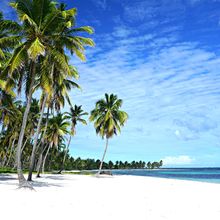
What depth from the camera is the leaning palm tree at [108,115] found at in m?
41.5

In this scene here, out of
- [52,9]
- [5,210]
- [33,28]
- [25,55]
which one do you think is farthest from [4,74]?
[5,210]

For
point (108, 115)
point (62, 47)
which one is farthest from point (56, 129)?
point (62, 47)

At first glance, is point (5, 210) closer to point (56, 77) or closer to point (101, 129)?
point (56, 77)

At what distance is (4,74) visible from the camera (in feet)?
57.4

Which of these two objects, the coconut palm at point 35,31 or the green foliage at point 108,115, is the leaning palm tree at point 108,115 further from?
the coconut palm at point 35,31

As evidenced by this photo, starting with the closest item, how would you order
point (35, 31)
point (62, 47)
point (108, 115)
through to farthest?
1. point (35, 31)
2. point (62, 47)
3. point (108, 115)

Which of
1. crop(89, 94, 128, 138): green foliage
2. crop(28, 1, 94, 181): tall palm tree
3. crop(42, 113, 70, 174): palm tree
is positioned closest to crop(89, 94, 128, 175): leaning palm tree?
crop(89, 94, 128, 138): green foliage

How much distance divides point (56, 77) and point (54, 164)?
87954 mm

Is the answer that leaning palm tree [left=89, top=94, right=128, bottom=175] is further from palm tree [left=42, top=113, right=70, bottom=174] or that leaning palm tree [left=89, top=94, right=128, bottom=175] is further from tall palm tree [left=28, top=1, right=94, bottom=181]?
tall palm tree [left=28, top=1, right=94, bottom=181]

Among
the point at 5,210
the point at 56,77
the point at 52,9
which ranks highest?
the point at 52,9

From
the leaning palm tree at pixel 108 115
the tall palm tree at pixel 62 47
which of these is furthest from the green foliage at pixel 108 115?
the tall palm tree at pixel 62 47

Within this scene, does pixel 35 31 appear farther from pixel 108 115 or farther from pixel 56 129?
pixel 56 129

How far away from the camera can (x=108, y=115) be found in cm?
4100

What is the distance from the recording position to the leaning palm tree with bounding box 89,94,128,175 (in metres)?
41.5
